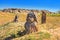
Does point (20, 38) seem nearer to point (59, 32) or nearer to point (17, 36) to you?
point (17, 36)

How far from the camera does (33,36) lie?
26.2 metres

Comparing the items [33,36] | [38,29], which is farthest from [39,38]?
[38,29]

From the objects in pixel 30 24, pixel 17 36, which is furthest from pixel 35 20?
pixel 17 36

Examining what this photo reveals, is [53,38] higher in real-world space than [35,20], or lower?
lower

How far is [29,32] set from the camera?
27922 mm

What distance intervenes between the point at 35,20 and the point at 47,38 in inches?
155

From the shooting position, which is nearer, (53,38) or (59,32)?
(53,38)

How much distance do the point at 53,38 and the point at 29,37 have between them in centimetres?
270

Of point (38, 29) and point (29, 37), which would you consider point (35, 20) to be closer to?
point (38, 29)

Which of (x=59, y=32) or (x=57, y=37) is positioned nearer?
(x=57, y=37)

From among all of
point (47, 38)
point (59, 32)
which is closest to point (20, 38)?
point (47, 38)

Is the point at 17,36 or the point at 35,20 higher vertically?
the point at 35,20

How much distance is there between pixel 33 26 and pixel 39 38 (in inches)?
121

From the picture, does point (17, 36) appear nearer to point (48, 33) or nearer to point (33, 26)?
point (33, 26)
